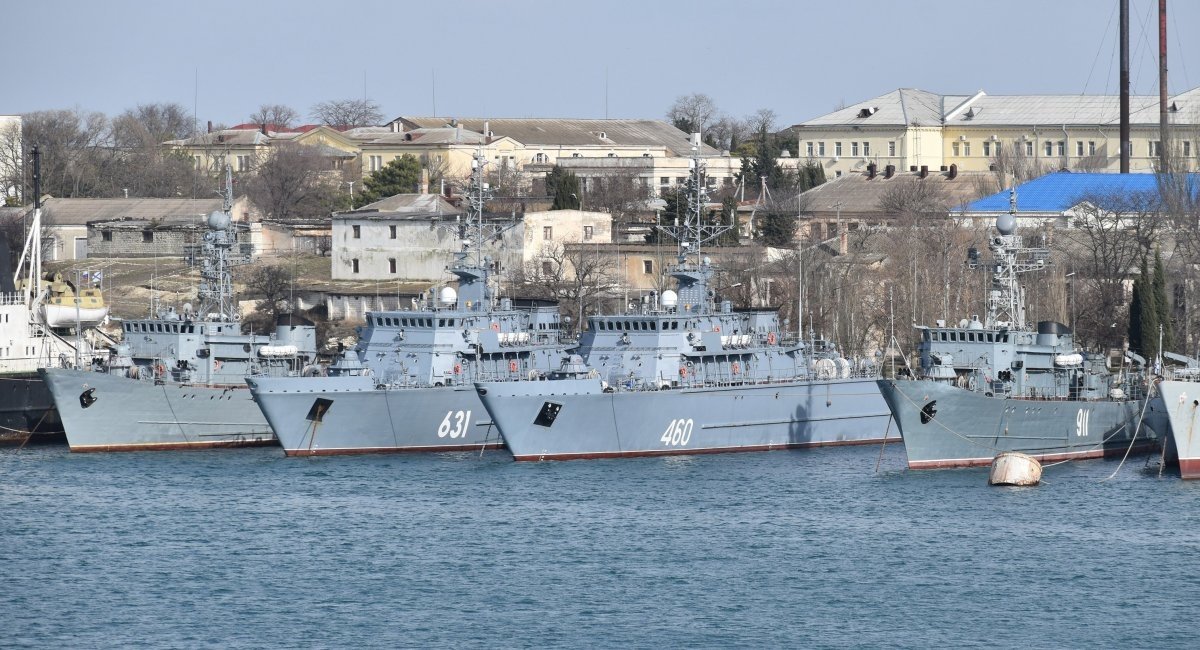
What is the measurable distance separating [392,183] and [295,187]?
35.0ft

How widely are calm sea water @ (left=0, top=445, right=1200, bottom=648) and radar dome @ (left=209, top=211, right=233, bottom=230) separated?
783 cm

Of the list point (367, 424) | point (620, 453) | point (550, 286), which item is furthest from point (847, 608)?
point (550, 286)

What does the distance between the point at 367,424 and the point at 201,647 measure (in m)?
20.0

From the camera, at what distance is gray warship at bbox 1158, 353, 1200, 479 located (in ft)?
156

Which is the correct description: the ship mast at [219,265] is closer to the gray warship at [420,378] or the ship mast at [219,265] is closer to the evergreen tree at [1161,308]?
the gray warship at [420,378]

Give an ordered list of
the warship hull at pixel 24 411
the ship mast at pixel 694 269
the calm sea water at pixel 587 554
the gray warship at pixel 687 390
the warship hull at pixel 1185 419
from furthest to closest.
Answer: the warship hull at pixel 24 411, the ship mast at pixel 694 269, the gray warship at pixel 687 390, the warship hull at pixel 1185 419, the calm sea water at pixel 587 554

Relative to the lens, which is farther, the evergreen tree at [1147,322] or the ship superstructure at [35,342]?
the evergreen tree at [1147,322]

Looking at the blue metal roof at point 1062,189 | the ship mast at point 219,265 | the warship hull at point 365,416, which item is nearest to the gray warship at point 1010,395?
the warship hull at point 365,416

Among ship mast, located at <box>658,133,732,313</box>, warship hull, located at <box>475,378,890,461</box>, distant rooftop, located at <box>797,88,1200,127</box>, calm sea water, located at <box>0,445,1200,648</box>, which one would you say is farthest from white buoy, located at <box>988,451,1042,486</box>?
distant rooftop, located at <box>797,88,1200,127</box>

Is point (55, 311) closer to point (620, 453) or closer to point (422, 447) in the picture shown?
point (422, 447)

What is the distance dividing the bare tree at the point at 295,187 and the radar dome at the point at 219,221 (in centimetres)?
4126

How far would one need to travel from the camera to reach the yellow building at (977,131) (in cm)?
11100

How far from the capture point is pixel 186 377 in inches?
2181

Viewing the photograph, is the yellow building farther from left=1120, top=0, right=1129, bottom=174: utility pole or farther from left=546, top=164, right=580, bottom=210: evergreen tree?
left=546, top=164, right=580, bottom=210: evergreen tree
